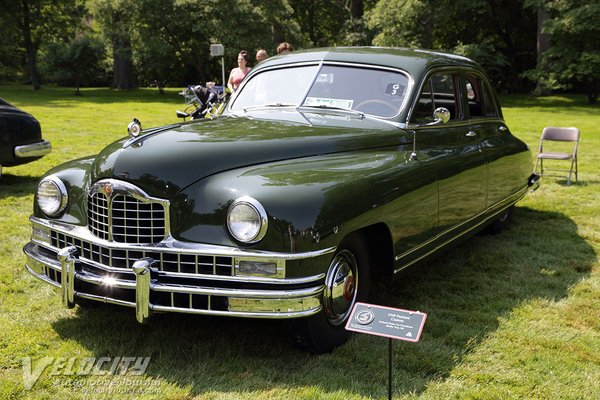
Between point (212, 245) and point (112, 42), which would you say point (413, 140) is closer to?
point (212, 245)

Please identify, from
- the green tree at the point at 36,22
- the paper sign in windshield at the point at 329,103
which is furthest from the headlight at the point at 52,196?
the green tree at the point at 36,22

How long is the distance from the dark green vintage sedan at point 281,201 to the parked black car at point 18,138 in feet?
12.7

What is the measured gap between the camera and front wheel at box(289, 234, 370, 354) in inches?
131

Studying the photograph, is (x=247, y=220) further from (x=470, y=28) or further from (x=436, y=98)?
(x=470, y=28)

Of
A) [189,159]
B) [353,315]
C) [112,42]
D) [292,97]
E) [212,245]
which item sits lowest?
[353,315]

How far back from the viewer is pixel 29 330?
3812mm

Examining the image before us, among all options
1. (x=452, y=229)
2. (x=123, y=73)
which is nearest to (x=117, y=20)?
(x=123, y=73)

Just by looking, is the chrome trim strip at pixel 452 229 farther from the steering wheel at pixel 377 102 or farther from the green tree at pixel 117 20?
the green tree at pixel 117 20

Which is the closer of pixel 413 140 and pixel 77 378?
pixel 77 378

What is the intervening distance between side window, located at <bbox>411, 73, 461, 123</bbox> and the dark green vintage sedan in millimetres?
17

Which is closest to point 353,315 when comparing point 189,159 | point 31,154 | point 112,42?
point 189,159

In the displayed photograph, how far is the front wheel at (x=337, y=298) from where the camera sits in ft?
10.9

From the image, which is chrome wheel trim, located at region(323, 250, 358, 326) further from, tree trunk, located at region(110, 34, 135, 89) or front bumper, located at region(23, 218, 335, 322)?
tree trunk, located at region(110, 34, 135, 89)

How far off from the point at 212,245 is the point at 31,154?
5.51 meters
